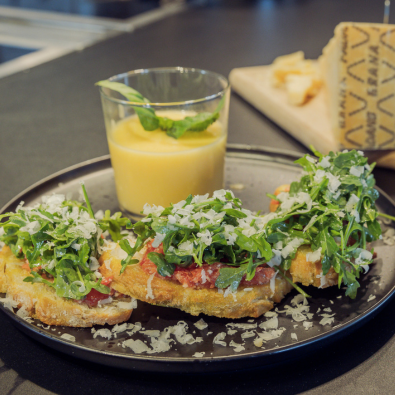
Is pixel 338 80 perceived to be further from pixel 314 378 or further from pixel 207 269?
pixel 314 378

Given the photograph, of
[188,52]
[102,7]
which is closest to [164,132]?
[188,52]

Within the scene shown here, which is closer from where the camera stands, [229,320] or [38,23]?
[229,320]

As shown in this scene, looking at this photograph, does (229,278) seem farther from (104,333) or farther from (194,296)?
(104,333)

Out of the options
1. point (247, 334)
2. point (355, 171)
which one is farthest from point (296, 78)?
point (247, 334)

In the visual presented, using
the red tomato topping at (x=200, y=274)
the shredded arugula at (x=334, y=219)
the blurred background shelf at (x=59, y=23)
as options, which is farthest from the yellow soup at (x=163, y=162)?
the blurred background shelf at (x=59, y=23)

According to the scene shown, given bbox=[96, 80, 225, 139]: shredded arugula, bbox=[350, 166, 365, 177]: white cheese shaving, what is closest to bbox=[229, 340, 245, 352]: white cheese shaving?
bbox=[350, 166, 365, 177]: white cheese shaving

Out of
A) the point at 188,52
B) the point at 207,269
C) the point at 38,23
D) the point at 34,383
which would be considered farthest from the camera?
the point at 38,23

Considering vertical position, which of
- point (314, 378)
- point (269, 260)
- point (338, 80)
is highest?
point (338, 80)
